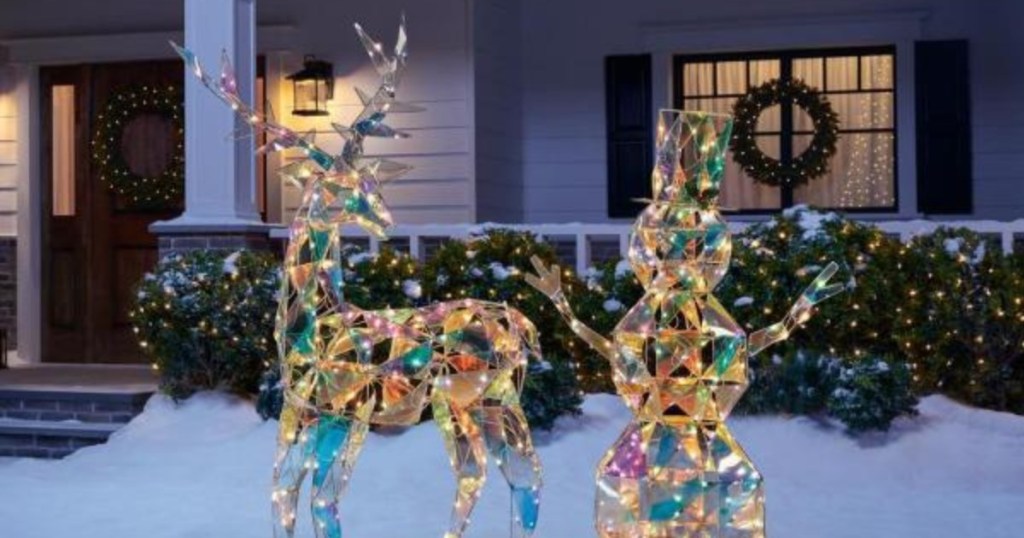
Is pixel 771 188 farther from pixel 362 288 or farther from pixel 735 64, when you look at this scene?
pixel 362 288

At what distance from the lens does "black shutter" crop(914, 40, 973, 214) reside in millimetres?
12422

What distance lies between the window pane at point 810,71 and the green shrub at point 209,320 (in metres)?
4.95

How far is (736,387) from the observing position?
532 centimetres

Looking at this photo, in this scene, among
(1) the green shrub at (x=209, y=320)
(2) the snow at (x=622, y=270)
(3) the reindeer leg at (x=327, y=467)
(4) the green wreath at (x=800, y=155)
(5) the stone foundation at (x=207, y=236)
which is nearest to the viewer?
(3) the reindeer leg at (x=327, y=467)

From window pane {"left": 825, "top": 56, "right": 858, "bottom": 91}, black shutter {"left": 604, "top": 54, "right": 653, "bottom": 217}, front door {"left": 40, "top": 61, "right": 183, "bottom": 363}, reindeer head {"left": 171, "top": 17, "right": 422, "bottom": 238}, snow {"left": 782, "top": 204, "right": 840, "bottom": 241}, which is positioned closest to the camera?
reindeer head {"left": 171, "top": 17, "right": 422, "bottom": 238}

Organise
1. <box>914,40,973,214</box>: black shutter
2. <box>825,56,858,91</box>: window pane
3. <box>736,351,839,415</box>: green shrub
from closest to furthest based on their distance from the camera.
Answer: <box>736,351,839,415</box>: green shrub, <box>914,40,973,214</box>: black shutter, <box>825,56,858,91</box>: window pane

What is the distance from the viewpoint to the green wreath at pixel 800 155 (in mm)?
12930

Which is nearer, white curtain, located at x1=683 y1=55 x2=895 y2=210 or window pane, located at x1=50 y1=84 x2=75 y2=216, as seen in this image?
white curtain, located at x1=683 y1=55 x2=895 y2=210

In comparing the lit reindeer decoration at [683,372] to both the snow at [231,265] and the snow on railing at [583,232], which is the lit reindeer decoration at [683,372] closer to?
the snow on railing at [583,232]

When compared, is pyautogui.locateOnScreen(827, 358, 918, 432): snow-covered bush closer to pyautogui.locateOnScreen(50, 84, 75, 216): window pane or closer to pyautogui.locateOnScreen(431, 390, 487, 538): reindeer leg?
pyautogui.locateOnScreen(431, 390, 487, 538): reindeer leg

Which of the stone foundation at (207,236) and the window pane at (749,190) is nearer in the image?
the stone foundation at (207,236)

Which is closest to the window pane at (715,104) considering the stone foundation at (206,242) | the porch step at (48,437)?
the stone foundation at (206,242)

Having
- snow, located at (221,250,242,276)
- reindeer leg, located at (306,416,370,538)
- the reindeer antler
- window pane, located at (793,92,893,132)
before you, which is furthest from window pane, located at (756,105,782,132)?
reindeer leg, located at (306,416,370,538)

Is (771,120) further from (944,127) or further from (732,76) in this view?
(944,127)
